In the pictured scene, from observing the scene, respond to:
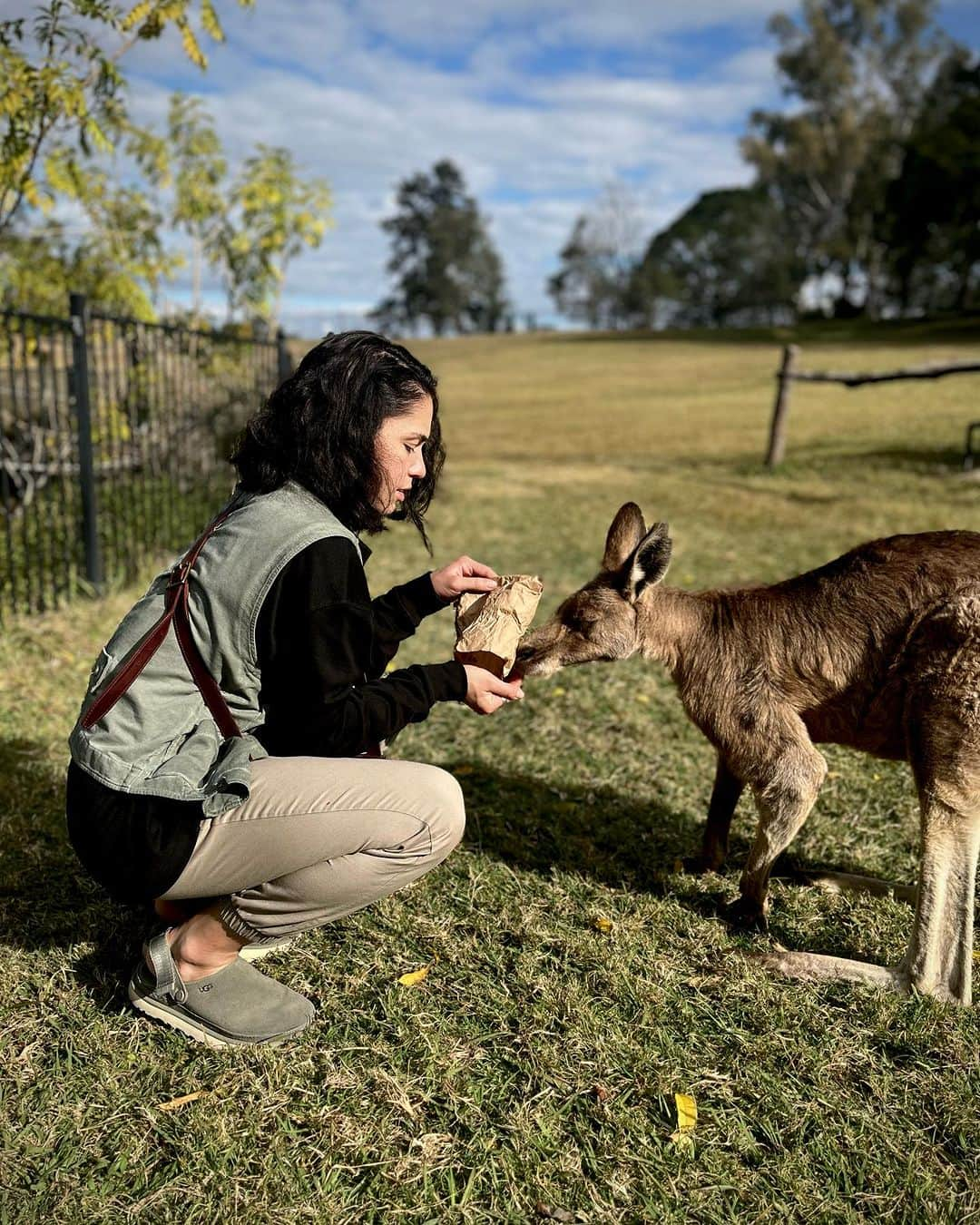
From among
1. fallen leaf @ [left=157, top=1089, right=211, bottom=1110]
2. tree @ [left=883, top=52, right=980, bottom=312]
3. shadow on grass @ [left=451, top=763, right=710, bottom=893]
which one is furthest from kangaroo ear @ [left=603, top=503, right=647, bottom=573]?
tree @ [left=883, top=52, right=980, bottom=312]

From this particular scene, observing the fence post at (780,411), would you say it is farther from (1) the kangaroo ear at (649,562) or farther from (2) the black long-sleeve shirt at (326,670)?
(2) the black long-sleeve shirt at (326,670)

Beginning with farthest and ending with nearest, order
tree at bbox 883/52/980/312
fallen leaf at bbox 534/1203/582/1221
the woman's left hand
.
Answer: tree at bbox 883/52/980/312 < the woman's left hand < fallen leaf at bbox 534/1203/582/1221

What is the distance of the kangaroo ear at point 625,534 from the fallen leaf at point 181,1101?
1.94 metres

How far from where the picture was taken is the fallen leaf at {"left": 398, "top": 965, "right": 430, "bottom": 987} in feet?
9.11

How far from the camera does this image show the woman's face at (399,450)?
2.46 meters

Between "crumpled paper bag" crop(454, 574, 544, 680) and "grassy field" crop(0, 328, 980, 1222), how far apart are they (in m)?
0.89


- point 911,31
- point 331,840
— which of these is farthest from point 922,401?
point 911,31

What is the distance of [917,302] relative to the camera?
196ft

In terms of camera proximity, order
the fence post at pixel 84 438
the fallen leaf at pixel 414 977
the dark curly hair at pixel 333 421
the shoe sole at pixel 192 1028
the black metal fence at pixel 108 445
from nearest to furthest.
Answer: the dark curly hair at pixel 333 421 < the shoe sole at pixel 192 1028 < the fallen leaf at pixel 414 977 < the fence post at pixel 84 438 < the black metal fence at pixel 108 445

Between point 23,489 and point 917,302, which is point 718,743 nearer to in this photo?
point 23,489

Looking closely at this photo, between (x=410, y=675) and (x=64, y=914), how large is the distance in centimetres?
151

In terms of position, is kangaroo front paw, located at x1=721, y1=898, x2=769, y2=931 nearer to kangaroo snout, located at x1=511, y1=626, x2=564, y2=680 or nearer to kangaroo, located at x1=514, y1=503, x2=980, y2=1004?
Answer: kangaroo, located at x1=514, y1=503, x2=980, y2=1004

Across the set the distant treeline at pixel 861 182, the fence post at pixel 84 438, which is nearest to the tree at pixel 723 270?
the distant treeline at pixel 861 182

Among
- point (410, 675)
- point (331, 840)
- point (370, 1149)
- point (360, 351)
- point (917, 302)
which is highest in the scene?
point (917, 302)
